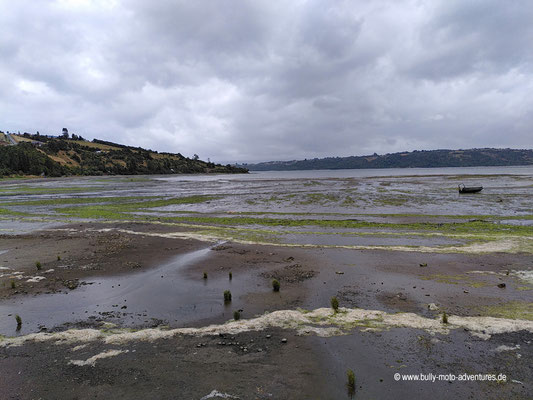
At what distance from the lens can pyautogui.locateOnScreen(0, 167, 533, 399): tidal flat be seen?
6.43m

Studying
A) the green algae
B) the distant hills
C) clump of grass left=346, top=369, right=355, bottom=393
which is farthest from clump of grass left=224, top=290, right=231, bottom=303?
the distant hills

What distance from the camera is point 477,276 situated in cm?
1250

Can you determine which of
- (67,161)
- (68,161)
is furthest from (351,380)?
(68,161)

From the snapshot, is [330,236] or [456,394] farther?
[330,236]

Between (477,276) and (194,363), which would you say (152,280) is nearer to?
(194,363)

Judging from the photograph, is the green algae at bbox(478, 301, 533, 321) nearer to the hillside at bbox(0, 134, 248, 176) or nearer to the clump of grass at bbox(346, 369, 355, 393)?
the clump of grass at bbox(346, 369, 355, 393)

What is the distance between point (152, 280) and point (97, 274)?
9.07 feet

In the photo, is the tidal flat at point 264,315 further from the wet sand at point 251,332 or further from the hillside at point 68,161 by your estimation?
the hillside at point 68,161

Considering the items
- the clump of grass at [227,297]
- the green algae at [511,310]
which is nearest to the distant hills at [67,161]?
the clump of grass at [227,297]

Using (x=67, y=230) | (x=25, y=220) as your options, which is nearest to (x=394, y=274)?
(x=67, y=230)

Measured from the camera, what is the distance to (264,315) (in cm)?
942

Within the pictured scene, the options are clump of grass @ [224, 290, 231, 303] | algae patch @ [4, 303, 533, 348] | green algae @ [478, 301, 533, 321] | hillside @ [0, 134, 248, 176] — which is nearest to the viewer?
algae patch @ [4, 303, 533, 348]

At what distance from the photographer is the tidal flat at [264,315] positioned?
21.1ft

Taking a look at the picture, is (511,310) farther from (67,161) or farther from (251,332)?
(67,161)
